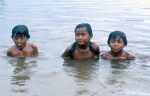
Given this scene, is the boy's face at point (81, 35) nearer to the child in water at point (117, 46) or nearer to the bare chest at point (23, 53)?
the child in water at point (117, 46)

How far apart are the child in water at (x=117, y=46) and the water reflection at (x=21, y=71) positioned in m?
1.56

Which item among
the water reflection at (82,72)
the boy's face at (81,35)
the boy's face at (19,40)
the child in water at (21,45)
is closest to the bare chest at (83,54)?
the water reflection at (82,72)

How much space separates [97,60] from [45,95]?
7.62 ft

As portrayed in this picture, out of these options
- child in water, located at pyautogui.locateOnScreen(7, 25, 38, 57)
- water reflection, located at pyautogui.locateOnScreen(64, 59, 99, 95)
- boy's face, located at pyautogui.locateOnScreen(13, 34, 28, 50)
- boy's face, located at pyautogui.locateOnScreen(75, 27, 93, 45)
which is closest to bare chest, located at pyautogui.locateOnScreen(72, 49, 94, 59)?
water reflection, located at pyautogui.locateOnScreen(64, 59, 99, 95)

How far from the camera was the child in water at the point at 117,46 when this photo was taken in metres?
6.14

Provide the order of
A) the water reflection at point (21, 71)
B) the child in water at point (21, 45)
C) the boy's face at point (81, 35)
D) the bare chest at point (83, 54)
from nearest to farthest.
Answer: the water reflection at point (21, 71) < the boy's face at point (81, 35) < the child in water at point (21, 45) < the bare chest at point (83, 54)

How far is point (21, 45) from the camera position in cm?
648

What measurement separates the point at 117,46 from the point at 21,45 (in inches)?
77.8

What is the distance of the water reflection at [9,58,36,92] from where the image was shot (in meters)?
4.73

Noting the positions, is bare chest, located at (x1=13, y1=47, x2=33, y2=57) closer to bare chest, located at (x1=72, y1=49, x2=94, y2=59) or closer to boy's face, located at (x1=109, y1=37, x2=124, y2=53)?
bare chest, located at (x1=72, y1=49, x2=94, y2=59)

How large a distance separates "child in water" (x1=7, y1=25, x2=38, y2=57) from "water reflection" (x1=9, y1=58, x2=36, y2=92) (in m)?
0.25

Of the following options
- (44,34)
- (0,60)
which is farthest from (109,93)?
(44,34)

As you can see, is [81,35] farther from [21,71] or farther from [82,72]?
[21,71]

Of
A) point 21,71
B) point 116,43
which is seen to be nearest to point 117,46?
point 116,43
